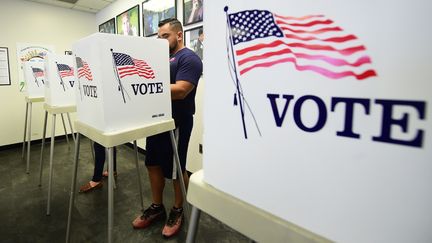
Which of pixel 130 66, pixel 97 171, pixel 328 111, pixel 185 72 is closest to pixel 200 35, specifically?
pixel 185 72

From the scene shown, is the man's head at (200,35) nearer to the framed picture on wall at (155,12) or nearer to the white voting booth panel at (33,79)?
the framed picture on wall at (155,12)

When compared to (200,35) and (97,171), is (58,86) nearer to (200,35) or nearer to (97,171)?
(97,171)

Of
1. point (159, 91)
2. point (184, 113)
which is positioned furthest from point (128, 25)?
point (159, 91)

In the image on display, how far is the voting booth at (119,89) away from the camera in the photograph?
2.95 feet

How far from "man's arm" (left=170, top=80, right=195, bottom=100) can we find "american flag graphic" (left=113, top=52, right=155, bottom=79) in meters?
0.22

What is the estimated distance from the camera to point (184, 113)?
1.46 m

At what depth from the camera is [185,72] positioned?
1.34 meters

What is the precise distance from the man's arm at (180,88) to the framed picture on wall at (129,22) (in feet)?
6.60

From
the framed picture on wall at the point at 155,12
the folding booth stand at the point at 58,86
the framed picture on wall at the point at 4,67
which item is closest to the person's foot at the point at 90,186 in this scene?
the folding booth stand at the point at 58,86

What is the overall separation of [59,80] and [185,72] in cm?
115

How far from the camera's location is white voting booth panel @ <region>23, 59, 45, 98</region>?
248cm

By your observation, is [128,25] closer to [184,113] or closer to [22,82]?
[22,82]

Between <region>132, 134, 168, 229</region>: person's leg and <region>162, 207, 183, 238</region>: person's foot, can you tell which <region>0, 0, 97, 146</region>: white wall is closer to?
<region>132, 134, 168, 229</region>: person's leg

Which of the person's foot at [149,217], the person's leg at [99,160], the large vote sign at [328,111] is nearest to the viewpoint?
the large vote sign at [328,111]
